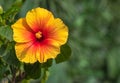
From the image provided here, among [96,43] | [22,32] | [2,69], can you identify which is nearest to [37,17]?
[22,32]

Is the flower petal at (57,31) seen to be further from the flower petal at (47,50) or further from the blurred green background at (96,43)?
the blurred green background at (96,43)

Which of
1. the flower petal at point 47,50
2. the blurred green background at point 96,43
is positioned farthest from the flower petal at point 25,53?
the blurred green background at point 96,43

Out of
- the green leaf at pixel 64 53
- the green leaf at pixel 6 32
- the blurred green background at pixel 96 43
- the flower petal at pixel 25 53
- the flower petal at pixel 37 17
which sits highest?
the flower petal at pixel 37 17

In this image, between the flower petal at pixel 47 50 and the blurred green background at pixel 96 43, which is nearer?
the flower petal at pixel 47 50

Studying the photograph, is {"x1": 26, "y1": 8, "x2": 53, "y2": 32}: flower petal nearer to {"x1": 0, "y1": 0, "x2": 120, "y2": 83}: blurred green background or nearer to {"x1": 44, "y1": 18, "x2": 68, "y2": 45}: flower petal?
{"x1": 44, "y1": 18, "x2": 68, "y2": 45}: flower petal

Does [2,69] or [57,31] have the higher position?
[57,31]

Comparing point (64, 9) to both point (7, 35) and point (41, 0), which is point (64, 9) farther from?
point (7, 35)

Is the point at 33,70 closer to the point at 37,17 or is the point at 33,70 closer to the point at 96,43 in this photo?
the point at 37,17

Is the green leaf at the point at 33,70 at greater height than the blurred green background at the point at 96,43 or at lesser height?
greater
